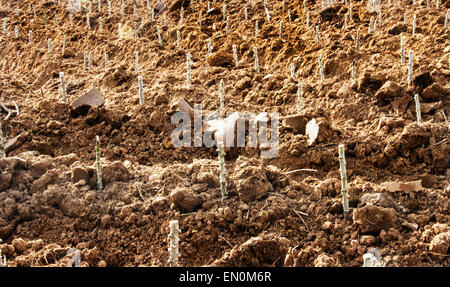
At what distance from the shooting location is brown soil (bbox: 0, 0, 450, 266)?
3928 mm

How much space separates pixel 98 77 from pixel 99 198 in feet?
15.7

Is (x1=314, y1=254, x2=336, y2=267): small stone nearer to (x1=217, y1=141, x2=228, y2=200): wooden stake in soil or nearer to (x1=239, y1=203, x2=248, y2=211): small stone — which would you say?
(x1=239, y1=203, x2=248, y2=211): small stone

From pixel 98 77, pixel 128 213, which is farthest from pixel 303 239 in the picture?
pixel 98 77

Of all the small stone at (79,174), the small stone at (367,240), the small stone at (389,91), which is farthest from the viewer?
the small stone at (389,91)

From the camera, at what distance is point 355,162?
18.0 ft

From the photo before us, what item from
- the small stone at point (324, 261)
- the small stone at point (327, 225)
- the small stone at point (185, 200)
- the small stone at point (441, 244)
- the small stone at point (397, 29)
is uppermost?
the small stone at point (397, 29)

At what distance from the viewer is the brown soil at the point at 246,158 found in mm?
3928

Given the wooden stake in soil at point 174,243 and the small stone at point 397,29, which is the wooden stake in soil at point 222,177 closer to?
the wooden stake in soil at point 174,243

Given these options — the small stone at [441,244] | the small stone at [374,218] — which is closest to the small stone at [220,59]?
the small stone at [374,218]

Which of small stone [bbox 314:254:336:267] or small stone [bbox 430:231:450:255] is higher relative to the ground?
small stone [bbox 430:231:450:255]

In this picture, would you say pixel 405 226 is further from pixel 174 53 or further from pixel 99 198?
pixel 174 53

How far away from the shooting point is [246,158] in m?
5.36

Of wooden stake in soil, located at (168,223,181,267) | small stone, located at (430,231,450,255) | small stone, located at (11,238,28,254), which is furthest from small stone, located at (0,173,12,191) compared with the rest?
small stone, located at (430,231,450,255)

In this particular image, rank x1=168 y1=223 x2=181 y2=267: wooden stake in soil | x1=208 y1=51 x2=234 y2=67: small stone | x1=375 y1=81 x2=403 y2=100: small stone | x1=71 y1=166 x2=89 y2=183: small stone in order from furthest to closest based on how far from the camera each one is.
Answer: x1=208 y1=51 x2=234 y2=67: small stone
x1=375 y1=81 x2=403 y2=100: small stone
x1=71 y1=166 x2=89 y2=183: small stone
x1=168 y1=223 x2=181 y2=267: wooden stake in soil
